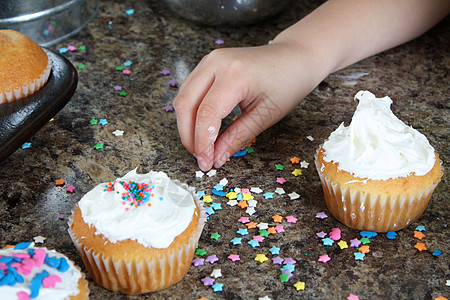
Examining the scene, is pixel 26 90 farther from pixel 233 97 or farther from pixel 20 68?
pixel 233 97

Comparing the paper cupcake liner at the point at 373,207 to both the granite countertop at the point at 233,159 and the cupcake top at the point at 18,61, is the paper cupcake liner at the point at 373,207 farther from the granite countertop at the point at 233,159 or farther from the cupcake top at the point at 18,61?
the cupcake top at the point at 18,61

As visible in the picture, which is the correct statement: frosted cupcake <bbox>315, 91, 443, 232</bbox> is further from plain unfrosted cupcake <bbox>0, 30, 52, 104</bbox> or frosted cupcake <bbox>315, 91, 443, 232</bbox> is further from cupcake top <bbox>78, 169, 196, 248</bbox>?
plain unfrosted cupcake <bbox>0, 30, 52, 104</bbox>

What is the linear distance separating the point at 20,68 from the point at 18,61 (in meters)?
0.02

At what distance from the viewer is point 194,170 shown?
1.20 m

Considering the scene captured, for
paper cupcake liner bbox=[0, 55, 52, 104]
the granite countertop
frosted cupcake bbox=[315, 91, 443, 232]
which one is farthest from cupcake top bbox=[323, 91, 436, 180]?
paper cupcake liner bbox=[0, 55, 52, 104]

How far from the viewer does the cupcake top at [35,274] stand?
763 millimetres

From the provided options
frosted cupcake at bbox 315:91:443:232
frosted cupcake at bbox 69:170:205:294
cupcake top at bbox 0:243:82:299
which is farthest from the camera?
frosted cupcake at bbox 315:91:443:232

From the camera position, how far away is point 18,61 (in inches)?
50.9

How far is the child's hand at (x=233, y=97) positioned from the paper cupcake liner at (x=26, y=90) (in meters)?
0.34

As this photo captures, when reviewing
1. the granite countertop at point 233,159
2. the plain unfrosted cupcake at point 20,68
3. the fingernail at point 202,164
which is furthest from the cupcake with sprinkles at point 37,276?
the plain unfrosted cupcake at point 20,68

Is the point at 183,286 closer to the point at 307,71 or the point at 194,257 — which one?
the point at 194,257

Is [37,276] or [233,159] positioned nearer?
[37,276]

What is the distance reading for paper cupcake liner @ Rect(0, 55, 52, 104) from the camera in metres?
1.24

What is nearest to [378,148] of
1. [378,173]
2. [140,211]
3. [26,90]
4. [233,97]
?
[378,173]
